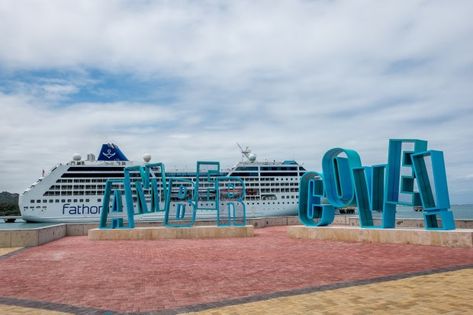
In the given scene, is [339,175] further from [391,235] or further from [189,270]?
[189,270]

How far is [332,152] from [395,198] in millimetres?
3510

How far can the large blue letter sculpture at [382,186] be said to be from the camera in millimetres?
14159

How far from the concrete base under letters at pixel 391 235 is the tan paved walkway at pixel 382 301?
6.18 meters

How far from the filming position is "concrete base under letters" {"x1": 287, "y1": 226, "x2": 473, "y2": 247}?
1284 centimetres

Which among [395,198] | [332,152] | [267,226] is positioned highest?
[332,152]

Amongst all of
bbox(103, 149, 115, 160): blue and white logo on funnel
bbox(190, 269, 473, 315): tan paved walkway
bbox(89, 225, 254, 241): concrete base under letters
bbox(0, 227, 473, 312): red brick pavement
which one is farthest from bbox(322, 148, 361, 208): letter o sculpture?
bbox(103, 149, 115, 160): blue and white logo on funnel

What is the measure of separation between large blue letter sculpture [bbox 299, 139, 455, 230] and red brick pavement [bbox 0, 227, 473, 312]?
6.20ft

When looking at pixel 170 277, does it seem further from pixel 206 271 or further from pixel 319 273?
pixel 319 273

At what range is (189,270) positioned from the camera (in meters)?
9.82

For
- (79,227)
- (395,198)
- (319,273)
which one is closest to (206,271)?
(319,273)

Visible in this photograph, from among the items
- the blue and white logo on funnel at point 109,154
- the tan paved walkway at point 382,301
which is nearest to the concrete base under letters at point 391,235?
the tan paved walkway at point 382,301

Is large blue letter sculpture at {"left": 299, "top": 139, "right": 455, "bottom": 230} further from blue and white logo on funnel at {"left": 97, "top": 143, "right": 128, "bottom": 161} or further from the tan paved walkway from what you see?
blue and white logo on funnel at {"left": 97, "top": 143, "right": 128, "bottom": 161}

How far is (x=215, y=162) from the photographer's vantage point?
71.2 ft

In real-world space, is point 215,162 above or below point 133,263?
above
